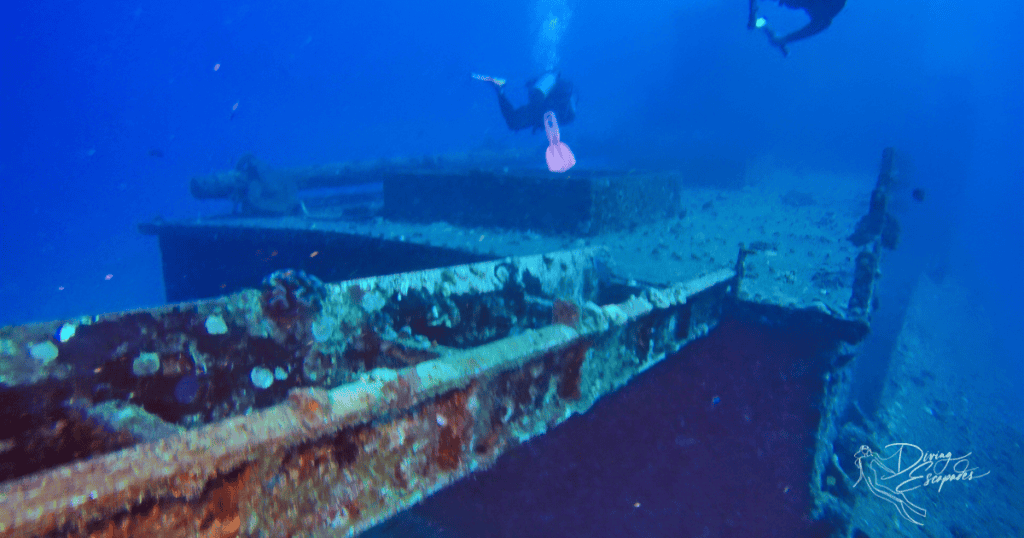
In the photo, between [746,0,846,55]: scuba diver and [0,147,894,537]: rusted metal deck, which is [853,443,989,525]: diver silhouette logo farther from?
[746,0,846,55]: scuba diver

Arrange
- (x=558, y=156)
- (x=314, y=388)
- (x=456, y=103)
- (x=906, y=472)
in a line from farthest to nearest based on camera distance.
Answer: (x=456, y=103), (x=558, y=156), (x=906, y=472), (x=314, y=388)

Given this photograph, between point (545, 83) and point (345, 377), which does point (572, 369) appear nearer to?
point (345, 377)

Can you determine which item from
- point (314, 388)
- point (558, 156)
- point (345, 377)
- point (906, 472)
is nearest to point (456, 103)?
point (558, 156)

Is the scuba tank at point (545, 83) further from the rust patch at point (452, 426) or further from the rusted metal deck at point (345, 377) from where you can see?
the rust patch at point (452, 426)

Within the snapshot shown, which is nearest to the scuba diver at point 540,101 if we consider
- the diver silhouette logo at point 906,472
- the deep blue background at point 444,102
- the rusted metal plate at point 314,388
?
the rusted metal plate at point 314,388

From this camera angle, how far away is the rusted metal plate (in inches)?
38.3

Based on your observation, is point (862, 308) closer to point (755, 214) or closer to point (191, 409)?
point (191, 409)

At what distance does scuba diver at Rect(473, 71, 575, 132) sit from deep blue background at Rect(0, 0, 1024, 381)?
6031mm

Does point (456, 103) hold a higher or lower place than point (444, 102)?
higher

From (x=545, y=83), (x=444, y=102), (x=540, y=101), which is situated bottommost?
(x=540, y=101)

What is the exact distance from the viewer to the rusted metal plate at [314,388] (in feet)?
3.19

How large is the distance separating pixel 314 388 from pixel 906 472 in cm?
696

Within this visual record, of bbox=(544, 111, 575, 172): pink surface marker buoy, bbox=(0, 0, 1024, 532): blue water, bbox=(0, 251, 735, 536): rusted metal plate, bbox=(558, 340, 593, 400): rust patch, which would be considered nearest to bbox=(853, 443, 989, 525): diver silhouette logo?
bbox=(0, 251, 735, 536): rusted metal plate

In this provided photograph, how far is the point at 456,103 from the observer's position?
123000mm
